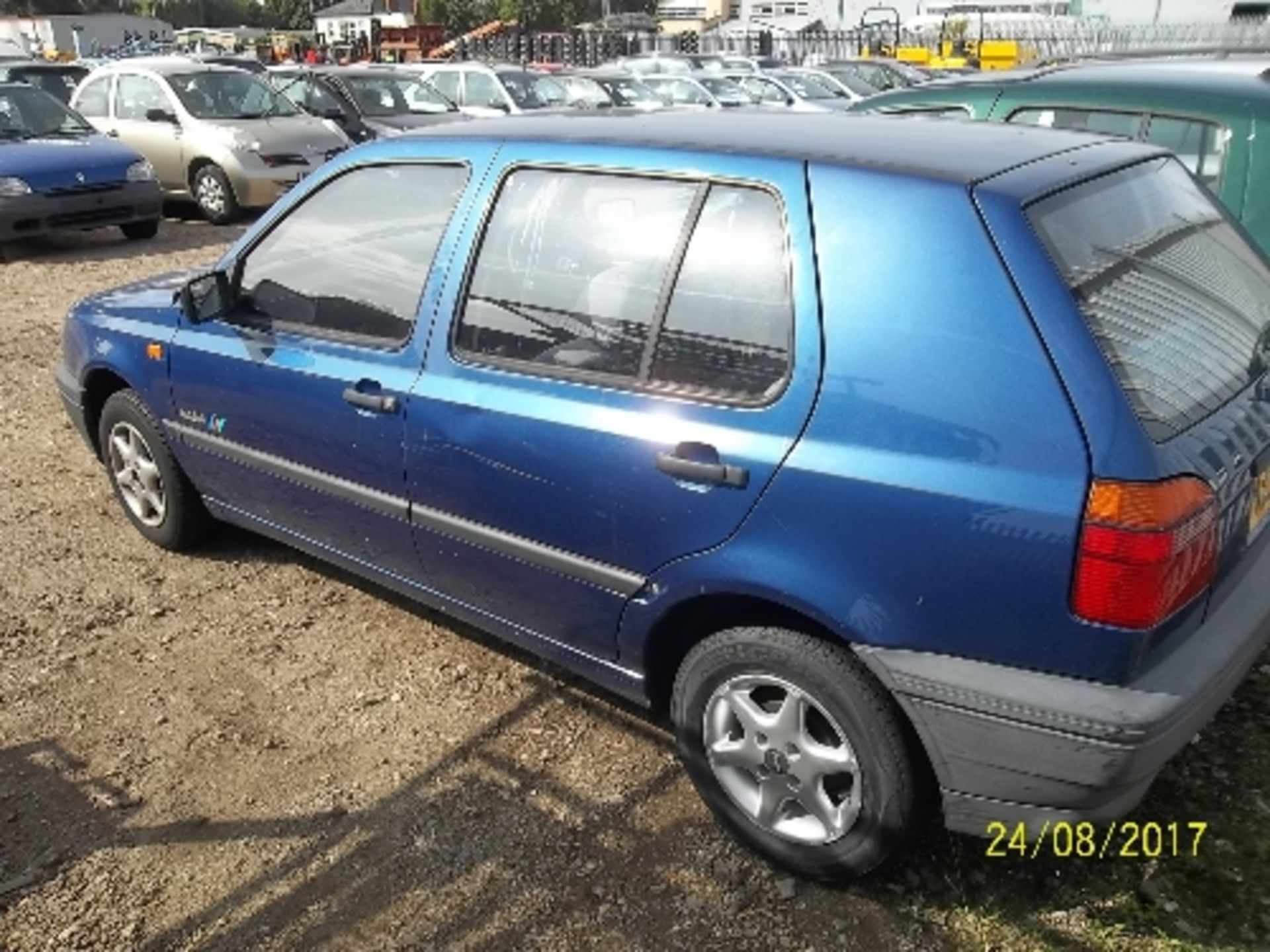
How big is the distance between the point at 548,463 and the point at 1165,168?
1.74 metres

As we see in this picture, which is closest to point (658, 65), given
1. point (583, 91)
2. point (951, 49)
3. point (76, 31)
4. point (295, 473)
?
point (583, 91)

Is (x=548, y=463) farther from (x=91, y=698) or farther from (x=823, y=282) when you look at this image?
(x=91, y=698)

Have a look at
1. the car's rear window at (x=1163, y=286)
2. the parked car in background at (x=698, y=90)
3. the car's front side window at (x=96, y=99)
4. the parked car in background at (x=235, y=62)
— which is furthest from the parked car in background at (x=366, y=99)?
the car's rear window at (x=1163, y=286)

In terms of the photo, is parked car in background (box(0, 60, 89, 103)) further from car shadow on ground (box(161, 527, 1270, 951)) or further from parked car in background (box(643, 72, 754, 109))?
car shadow on ground (box(161, 527, 1270, 951))

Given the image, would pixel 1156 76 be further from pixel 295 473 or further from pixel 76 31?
pixel 76 31

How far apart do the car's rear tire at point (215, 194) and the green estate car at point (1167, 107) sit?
8.36 meters

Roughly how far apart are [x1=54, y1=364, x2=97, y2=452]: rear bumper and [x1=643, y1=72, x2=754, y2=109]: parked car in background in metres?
14.6

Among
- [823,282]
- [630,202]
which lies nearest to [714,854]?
[823,282]

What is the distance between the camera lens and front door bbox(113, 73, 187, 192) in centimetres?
1179

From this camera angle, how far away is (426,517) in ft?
10.3

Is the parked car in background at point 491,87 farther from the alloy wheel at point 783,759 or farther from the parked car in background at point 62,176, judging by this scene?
the alloy wheel at point 783,759

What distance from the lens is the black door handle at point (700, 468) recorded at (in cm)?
241

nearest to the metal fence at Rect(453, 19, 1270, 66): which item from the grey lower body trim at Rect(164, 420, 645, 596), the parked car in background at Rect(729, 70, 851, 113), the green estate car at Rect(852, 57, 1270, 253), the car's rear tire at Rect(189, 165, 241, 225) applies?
the parked car in background at Rect(729, 70, 851, 113)
